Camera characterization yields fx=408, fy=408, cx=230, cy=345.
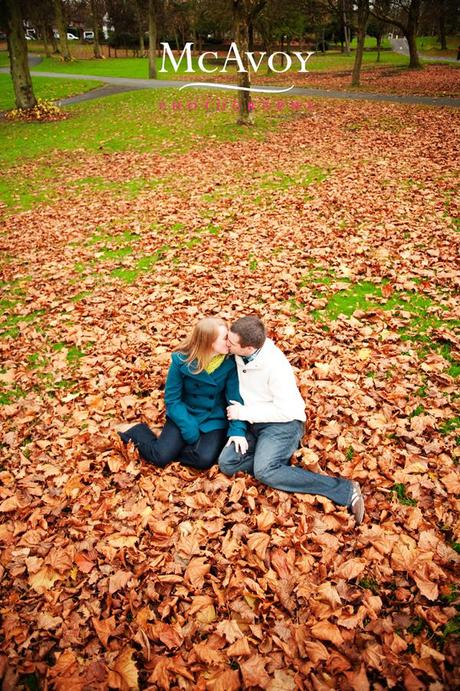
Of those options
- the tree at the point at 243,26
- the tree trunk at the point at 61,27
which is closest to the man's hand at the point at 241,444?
the tree at the point at 243,26

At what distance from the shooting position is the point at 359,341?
5449 millimetres

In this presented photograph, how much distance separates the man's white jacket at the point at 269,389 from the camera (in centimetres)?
381

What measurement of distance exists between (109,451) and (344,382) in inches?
109

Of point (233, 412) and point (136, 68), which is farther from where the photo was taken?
point (136, 68)

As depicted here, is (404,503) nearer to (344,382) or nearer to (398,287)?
(344,382)

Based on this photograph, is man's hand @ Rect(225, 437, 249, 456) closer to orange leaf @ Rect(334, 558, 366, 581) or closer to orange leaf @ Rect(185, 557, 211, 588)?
orange leaf @ Rect(185, 557, 211, 588)

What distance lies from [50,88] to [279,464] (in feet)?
121

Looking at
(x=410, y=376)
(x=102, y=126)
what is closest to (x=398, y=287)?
(x=410, y=376)

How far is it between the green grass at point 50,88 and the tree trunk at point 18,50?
415 cm

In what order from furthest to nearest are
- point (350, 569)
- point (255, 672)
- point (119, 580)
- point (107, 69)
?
1. point (107, 69)
2. point (119, 580)
3. point (350, 569)
4. point (255, 672)

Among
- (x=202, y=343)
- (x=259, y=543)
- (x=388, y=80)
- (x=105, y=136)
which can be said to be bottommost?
(x=259, y=543)

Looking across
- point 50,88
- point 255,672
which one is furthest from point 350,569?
point 50,88

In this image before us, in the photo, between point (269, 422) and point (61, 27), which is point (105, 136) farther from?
point (61, 27)

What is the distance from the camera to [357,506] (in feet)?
11.2
